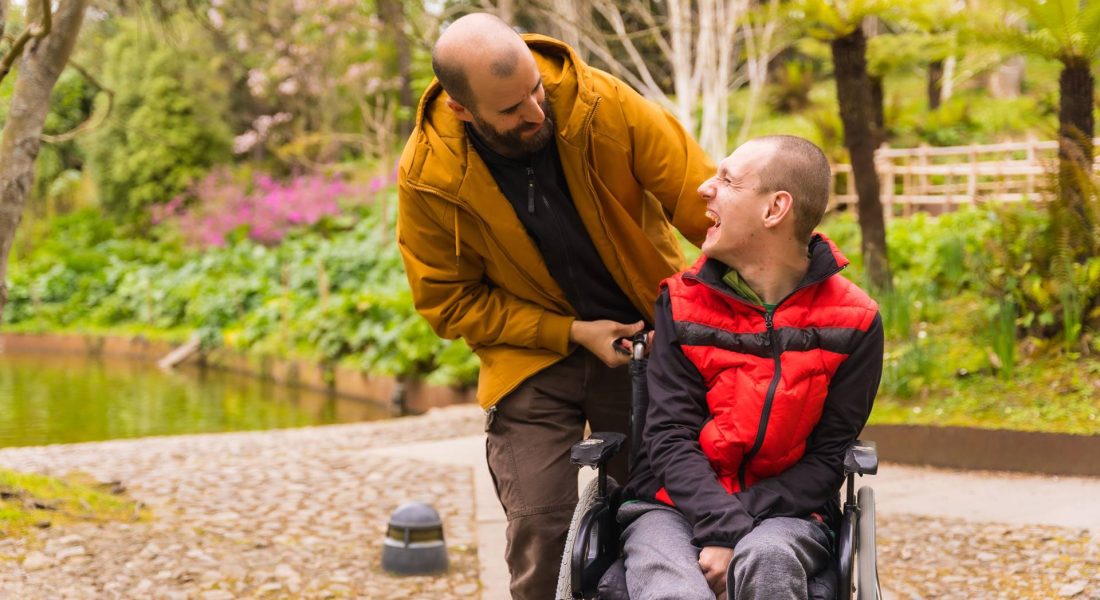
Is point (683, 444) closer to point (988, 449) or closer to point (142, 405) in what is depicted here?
point (988, 449)

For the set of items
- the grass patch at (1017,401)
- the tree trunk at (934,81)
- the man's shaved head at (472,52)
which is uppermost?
the tree trunk at (934,81)

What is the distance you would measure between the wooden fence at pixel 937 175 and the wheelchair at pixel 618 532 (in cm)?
1054

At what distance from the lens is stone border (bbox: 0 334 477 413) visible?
11047 millimetres

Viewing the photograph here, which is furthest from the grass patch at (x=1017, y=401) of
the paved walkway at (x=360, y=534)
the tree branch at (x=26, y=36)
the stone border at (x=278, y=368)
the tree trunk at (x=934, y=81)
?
the tree trunk at (x=934, y=81)

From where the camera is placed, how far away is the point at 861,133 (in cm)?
746

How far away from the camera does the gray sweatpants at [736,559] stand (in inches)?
87.2

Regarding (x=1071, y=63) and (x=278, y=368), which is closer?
(x=1071, y=63)

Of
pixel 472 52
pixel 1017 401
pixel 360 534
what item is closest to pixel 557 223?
pixel 472 52

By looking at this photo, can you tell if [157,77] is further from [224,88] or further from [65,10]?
[65,10]

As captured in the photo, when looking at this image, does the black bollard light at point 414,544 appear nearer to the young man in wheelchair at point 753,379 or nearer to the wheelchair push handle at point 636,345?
the wheelchair push handle at point 636,345

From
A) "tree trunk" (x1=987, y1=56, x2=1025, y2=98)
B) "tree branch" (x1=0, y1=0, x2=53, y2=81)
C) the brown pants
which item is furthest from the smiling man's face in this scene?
"tree trunk" (x1=987, y1=56, x2=1025, y2=98)

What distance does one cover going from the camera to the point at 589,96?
2.82 m

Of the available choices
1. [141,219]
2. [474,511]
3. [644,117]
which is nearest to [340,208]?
[141,219]

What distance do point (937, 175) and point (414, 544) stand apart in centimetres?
1319
